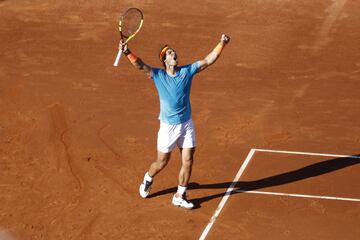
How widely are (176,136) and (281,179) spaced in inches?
94.2

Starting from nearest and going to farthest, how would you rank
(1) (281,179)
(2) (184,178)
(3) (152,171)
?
(2) (184,178) → (3) (152,171) → (1) (281,179)

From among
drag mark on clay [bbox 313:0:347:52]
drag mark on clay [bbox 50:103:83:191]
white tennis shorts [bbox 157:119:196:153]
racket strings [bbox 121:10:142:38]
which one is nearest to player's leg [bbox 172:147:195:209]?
white tennis shorts [bbox 157:119:196:153]

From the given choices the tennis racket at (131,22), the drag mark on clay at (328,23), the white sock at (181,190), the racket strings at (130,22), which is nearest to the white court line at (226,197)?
the white sock at (181,190)

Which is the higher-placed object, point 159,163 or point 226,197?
point 159,163

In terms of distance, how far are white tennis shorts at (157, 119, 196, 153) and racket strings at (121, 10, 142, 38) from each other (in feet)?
5.65

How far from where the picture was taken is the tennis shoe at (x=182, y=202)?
1241 cm

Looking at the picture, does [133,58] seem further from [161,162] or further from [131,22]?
[161,162]

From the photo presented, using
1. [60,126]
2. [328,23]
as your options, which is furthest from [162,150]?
[328,23]

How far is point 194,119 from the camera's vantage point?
15.6 metres

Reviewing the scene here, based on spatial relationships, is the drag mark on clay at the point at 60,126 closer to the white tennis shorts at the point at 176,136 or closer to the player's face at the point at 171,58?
the white tennis shorts at the point at 176,136

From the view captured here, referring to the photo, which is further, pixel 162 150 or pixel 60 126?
pixel 60 126

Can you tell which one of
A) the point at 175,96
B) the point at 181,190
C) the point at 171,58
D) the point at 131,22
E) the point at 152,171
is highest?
the point at 131,22

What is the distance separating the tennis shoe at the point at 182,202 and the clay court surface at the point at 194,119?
10 centimetres

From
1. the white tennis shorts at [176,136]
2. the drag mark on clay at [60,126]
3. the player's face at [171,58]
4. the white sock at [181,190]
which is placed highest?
the player's face at [171,58]
